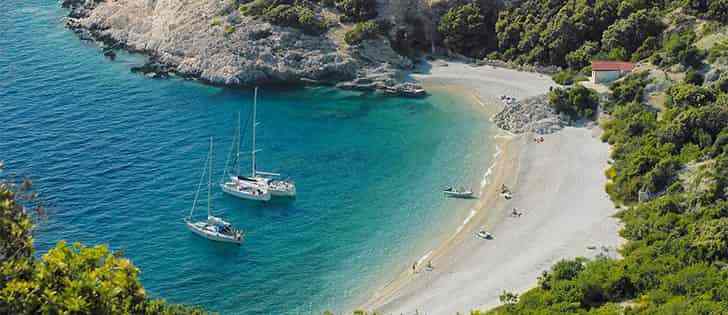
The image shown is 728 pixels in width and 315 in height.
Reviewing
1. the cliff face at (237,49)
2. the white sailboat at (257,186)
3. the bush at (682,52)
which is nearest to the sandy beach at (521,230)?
the bush at (682,52)

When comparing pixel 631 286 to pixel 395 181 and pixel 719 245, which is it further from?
pixel 395 181

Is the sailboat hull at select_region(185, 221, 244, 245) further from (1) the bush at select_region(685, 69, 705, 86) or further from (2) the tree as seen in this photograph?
(2) the tree

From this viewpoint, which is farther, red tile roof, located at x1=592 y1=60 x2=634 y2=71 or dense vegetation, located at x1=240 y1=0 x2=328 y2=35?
dense vegetation, located at x1=240 y1=0 x2=328 y2=35

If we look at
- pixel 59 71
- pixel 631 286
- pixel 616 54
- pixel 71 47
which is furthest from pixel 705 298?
pixel 71 47

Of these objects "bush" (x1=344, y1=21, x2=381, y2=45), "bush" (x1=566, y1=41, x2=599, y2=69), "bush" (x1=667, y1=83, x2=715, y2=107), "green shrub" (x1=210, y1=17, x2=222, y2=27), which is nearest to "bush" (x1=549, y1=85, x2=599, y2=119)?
"bush" (x1=566, y1=41, x2=599, y2=69)

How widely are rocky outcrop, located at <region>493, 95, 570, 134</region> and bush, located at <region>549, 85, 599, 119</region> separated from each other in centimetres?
88

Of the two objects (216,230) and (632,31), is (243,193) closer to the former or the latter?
(216,230)

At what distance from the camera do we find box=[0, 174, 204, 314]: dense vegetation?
97.8ft

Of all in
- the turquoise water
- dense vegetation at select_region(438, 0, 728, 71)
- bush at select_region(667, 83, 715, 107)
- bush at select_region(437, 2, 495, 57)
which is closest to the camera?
the turquoise water

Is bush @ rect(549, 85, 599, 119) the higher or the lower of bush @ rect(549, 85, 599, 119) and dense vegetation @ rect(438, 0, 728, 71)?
the lower

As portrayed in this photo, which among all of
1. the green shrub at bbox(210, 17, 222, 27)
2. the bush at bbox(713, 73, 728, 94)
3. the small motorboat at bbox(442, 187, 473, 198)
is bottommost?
the small motorboat at bbox(442, 187, 473, 198)

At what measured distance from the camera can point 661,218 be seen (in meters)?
62.8

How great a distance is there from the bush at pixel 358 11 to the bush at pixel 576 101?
26.0m

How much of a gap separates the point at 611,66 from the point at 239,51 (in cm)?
4082
